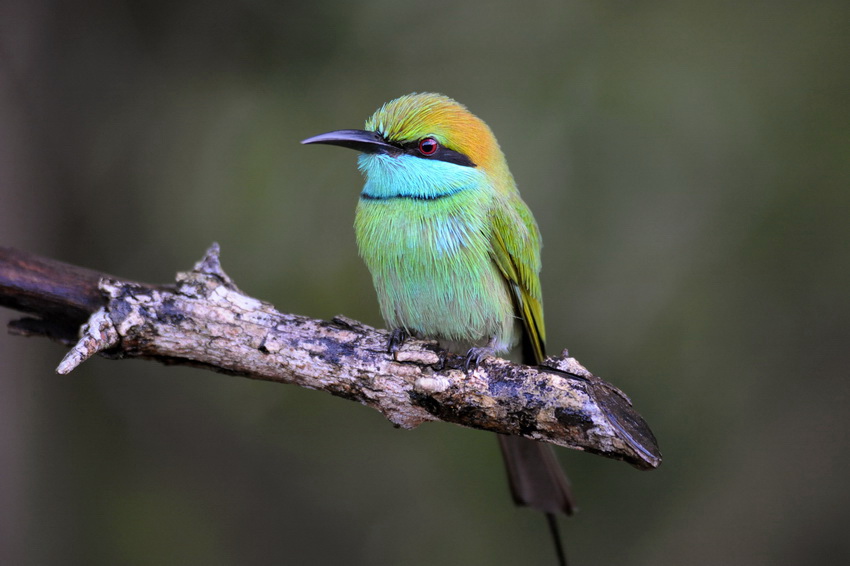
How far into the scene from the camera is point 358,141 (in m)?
2.56

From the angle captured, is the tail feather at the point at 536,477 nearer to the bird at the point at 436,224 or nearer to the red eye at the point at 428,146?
the bird at the point at 436,224

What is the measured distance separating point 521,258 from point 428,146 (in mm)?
507

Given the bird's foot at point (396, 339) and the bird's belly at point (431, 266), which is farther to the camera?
the bird's belly at point (431, 266)

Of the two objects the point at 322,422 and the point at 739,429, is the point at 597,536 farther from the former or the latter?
the point at 322,422

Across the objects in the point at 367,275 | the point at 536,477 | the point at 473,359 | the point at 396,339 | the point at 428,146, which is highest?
the point at 428,146

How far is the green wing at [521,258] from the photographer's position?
2.63 meters

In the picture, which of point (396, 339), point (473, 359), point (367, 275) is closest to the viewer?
point (473, 359)

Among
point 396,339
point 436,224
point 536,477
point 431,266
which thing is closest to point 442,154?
point 436,224

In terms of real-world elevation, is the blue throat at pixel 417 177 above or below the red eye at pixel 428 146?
below

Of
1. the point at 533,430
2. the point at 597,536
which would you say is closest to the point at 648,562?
the point at 597,536

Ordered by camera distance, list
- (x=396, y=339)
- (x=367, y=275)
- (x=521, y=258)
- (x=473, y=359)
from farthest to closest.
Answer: (x=367, y=275), (x=521, y=258), (x=396, y=339), (x=473, y=359)

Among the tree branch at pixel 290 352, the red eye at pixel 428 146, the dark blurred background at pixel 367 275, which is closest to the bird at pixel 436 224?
the red eye at pixel 428 146

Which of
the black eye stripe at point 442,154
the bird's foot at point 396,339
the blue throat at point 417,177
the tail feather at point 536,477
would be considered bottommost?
the tail feather at point 536,477

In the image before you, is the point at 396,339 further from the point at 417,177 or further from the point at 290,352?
the point at 417,177
